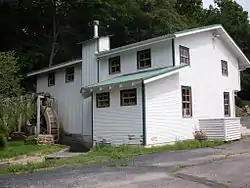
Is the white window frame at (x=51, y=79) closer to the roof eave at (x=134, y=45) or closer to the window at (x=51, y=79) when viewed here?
the window at (x=51, y=79)

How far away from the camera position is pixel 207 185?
8125 millimetres

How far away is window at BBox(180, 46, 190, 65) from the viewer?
61.8 feet

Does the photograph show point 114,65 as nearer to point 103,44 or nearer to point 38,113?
point 103,44

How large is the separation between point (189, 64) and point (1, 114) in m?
10.2

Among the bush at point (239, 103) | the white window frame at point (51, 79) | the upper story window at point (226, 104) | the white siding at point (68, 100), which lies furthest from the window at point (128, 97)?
the bush at point (239, 103)

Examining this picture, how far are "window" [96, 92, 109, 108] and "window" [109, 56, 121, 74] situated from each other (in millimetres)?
2419

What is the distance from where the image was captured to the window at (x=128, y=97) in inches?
666

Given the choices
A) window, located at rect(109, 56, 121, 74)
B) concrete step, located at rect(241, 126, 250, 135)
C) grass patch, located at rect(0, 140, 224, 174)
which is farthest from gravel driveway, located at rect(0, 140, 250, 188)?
concrete step, located at rect(241, 126, 250, 135)

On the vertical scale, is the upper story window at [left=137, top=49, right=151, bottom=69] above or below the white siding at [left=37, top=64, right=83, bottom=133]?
above

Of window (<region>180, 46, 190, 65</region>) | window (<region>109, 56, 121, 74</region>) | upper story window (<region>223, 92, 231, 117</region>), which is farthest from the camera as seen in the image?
upper story window (<region>223, 92, 231, 117</region>)

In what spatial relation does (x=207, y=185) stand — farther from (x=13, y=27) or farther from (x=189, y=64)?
(x=13, y=27)

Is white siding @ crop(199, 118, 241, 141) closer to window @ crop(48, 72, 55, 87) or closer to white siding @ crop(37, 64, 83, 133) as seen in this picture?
white siding @ crop(37, 64, 83, 133)

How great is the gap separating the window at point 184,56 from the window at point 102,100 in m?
4.42

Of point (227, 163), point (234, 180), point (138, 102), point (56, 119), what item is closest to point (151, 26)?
point (56, 119)
